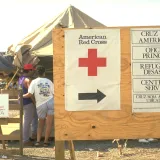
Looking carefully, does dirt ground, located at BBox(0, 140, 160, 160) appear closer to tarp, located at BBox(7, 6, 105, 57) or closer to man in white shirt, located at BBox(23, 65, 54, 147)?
man in white shirt, located at BBox(23, 65, 54, 147)

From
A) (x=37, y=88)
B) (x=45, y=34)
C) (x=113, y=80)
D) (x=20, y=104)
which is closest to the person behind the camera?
(x=113, y=80)

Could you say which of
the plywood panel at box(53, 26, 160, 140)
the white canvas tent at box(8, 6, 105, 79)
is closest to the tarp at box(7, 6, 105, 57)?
the white canvas tent at box(8, 6, 105, 79)

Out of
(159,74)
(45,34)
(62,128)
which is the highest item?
(45,34)

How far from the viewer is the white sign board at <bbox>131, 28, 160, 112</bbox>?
479 cm

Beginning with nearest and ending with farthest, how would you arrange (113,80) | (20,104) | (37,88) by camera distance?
Result: (113,80) < (20,104) < (37,88)

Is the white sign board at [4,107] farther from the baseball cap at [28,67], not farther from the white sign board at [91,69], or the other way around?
the white sign board at [91,69]

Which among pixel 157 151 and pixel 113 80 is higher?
pixel 113 80

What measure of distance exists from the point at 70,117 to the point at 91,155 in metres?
3.71

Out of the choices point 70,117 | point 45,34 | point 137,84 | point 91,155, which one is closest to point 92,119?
point 70,117

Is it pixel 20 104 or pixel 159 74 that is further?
pixel 20 104

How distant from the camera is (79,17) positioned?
39.0 ft

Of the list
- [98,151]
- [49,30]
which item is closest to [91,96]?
[98,151]

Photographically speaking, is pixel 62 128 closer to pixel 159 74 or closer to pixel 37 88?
pixel 159 74

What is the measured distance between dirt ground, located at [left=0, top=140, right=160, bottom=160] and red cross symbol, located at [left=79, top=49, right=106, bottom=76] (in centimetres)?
364
